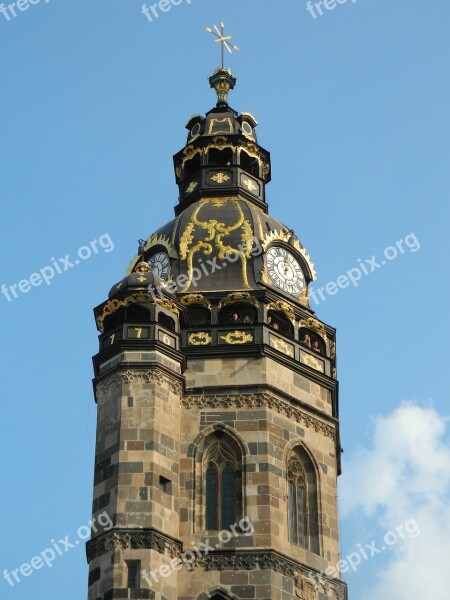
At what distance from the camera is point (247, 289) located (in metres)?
57.1

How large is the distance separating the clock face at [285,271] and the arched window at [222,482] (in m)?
7.58

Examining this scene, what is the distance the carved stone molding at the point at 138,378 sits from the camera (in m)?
52.5

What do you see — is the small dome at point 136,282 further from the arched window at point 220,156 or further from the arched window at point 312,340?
the arched window at point 220,156

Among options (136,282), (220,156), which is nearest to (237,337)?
(136,282)

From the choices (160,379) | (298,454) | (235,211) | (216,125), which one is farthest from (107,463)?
(216,125)

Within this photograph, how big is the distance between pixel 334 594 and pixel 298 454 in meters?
5.13

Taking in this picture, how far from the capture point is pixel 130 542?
160 ft

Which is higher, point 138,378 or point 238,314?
point 238,314

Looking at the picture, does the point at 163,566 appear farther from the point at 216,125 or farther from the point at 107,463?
the point at 216,125

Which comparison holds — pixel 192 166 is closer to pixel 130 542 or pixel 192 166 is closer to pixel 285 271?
pixel 285 271

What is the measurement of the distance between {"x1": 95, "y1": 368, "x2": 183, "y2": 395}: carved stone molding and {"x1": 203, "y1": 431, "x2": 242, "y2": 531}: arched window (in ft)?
7.92

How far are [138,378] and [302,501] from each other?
697 centimetres

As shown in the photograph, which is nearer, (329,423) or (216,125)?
(329,423)

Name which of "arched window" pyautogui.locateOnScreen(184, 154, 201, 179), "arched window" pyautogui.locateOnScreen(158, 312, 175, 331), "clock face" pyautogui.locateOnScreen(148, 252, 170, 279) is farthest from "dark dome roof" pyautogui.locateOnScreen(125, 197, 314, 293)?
"arched window" pyautogui.locateOnScreen(184, 154, 201, 179)
